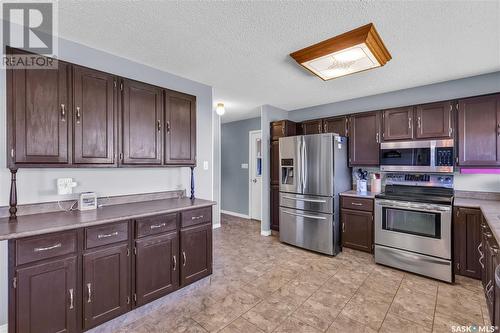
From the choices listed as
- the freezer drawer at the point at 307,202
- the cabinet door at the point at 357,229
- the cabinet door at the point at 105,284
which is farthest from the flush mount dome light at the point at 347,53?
the cabinet door at the point at 105,284

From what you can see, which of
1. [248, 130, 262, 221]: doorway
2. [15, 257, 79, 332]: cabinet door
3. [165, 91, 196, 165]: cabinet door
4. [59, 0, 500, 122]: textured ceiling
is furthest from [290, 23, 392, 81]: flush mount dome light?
[248, 130, 262, 221]: doorway

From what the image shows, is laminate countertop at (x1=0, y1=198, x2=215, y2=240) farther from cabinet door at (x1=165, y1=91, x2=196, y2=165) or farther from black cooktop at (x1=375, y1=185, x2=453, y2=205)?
black cooktop at (x1=375, y1=185, x2=453, y2=205)

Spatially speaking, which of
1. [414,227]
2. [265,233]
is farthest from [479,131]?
[265,233]

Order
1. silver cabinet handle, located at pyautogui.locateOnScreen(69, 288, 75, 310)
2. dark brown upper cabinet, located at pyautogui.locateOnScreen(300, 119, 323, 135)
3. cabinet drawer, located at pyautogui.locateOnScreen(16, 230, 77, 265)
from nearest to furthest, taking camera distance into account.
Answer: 1. cabinet drawer, located at pyautogui.locateOnScreen(16, 230, 77, 265)
2. silver cabinet handle, located at pyautogui.locateOnScreen(69, 288, 75, 310)
3. dark brown upper cabinet, located at pyautogui.locateOnScreen(300, 119, 323, 135)

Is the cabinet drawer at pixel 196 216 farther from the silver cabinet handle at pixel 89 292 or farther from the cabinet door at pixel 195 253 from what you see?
the silver cabinet handle at pixel 89 292

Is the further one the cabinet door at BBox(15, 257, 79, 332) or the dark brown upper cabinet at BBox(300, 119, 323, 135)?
the dark brown upper cabinet at BBox(300, 119, 323, 135)

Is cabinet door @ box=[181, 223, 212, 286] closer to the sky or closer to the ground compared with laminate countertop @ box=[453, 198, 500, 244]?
closer to the ground

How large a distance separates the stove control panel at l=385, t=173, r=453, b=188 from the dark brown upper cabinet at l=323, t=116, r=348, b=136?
993mm

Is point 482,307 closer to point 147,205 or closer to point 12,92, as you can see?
point 147,205

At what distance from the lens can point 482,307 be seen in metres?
2.19

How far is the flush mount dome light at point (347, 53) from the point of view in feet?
6.55

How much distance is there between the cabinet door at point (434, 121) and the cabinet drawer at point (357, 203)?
3.76ft

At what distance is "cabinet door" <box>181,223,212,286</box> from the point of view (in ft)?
7.72

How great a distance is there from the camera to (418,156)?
127 inches
